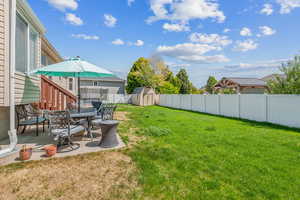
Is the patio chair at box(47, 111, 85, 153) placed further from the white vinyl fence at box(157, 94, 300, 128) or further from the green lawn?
the white vinyl fence at box(157, 94, 300, 128)

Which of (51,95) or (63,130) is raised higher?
(51,95)

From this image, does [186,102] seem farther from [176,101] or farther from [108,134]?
[108,134]

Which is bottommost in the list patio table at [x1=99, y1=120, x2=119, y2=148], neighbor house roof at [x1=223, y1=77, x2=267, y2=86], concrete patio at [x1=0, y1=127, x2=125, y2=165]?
concrete patio at [x1=0, y1=127, x2=125, y2=165]

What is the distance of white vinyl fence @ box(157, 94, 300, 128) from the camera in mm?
7730

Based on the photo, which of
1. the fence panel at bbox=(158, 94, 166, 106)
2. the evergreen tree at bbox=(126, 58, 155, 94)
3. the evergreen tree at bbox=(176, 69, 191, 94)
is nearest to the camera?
the fence panel at bbox=(158, 94, 166, 106)

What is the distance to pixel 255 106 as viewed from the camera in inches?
375

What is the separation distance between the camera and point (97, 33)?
16.1 meters

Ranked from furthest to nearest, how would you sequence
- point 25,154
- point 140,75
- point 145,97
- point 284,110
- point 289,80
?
point 140,75
point 145,97
point 289,80
point 284,110
point 25,154

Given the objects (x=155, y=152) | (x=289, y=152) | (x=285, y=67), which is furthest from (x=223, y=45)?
(x=155, y=152)

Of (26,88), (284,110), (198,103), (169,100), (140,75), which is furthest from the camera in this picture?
(140,75)

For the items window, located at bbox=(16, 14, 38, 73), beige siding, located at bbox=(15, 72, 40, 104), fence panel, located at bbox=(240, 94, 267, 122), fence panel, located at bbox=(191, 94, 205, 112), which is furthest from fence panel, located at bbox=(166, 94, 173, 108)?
window, located at bbox=(16, 14, 38, 73)

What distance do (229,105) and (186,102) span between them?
17.8 feet

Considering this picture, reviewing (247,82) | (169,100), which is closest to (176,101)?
(169,100)

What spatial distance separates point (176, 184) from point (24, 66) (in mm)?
5896
